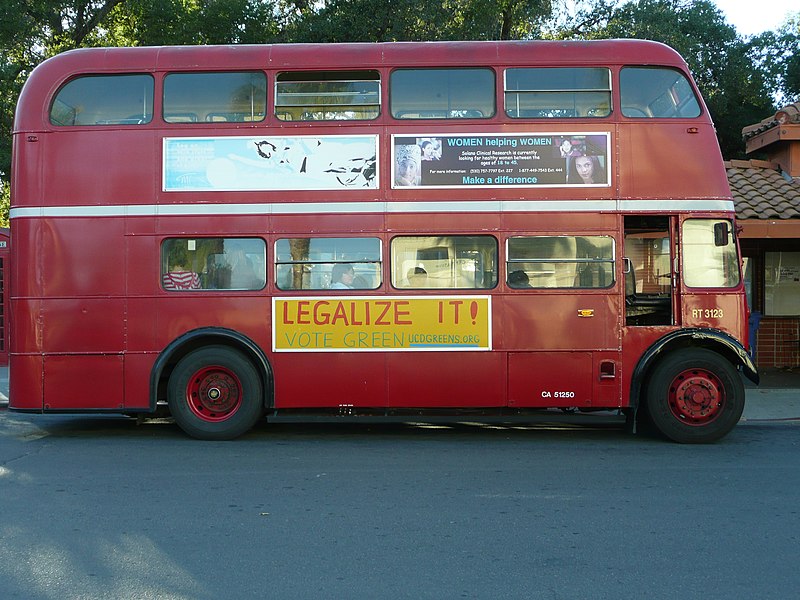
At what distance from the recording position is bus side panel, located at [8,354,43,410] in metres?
9.10

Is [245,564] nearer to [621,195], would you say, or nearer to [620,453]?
[620,453]

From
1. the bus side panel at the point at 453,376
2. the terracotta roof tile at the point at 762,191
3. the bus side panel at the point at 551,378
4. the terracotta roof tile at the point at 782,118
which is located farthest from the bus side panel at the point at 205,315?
the terracotta roof tile at the point at 782,118

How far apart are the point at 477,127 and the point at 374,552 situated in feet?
17.2

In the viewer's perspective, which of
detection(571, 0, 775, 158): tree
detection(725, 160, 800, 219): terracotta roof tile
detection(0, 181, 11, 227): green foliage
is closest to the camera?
detection(725, 160, 800, 219): terracotta roof tile

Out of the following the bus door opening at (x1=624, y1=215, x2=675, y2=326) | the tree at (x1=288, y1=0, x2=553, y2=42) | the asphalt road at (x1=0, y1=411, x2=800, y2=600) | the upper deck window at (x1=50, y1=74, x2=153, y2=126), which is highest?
the tree at (x1=288, y1=0, x2=553, y2=42)

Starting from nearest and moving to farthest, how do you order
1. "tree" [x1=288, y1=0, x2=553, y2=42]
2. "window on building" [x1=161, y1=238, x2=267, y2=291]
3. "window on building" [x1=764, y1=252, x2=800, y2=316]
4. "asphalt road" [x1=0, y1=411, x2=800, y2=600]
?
"asphalt road" [x1=0, y1=411, x2=800, y2=600], "window on building" [x1=161, y1=238, x2=267, y2=291], "window on building" [x1=764, y1=252, x2=800, y2=316], "tree" [x1=288, y1=0, x2=553, y2=42]

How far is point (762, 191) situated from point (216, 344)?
31.5ft

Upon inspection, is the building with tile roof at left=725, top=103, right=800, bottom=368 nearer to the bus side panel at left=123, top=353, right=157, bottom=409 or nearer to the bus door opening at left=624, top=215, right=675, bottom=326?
the bus door opening at left=624, top=215, right=675, bottom=326

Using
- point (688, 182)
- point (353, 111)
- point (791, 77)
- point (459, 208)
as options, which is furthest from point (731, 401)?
point (791, 77)

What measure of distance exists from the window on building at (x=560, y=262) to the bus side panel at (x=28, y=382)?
17.1 feet

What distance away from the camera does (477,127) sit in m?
9.05

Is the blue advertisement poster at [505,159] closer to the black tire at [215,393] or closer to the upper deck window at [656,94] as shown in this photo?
the upper deck window at [656,94]

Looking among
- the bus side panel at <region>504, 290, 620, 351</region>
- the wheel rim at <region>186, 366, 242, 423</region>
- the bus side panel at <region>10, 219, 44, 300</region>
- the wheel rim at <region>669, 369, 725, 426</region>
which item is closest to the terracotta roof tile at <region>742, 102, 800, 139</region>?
the wheel rim at <region>669, 369, 725, 426</region>

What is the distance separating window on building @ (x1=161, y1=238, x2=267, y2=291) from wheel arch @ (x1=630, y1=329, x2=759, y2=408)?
13.9 ft
